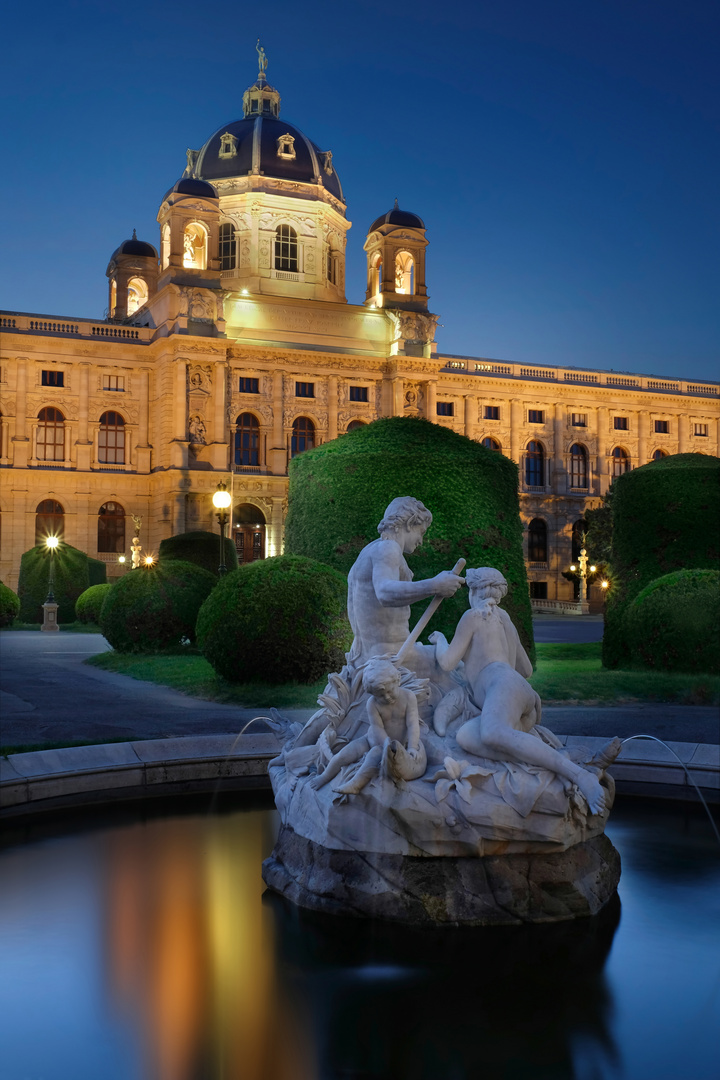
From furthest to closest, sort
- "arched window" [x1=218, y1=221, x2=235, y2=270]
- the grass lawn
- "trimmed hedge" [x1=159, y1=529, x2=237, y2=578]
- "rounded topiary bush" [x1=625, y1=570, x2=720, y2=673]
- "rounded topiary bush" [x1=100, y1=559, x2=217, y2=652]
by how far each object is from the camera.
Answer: "arched window" [x1=218, y1=221, x2=235, y2=270]
"trimmed hedge" [x1=159, y1=529, x2=237, y2=578]
"rounded topiary bush" [x1=100, y1=559, x2=217, y2=652]
"rounded topiary bush" [x1=625, y1=570, x2=720, y2=673]
the grass lawn

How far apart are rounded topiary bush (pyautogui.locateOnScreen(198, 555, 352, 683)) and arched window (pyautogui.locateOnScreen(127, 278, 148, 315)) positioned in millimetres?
47131

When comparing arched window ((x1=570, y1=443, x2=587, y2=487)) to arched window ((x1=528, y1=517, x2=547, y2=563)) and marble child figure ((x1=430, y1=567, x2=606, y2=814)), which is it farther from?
marble child figure ((x1=430, y1=567, x2=606, y2=814))

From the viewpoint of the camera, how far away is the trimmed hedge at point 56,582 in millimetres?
30750

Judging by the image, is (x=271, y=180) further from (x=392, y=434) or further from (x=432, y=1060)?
(x=432, y=1060)

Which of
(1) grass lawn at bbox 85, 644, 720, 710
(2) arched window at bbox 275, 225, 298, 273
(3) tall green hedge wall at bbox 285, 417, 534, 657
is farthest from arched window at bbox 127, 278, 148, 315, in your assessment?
(3) tall green hedge wall at bbox 285, 417, 534, 657

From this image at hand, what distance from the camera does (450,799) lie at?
4.45 meters

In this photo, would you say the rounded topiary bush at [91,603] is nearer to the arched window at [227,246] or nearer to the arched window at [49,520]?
the arched window at [49,520]

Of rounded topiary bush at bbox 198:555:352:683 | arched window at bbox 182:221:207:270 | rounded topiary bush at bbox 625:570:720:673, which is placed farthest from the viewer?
arched window at bbox 182:221:207:270

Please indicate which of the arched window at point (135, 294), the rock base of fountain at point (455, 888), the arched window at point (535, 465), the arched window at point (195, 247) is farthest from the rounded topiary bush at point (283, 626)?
the arched window at point (135, 294)

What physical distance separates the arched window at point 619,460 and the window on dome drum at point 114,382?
95.8 ft

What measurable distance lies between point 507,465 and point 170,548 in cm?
1279

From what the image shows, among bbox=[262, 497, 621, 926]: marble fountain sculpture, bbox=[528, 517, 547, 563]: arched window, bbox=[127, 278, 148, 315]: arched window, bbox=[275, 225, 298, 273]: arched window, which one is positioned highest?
bbox=[275, 225, 298, 273]: arched window

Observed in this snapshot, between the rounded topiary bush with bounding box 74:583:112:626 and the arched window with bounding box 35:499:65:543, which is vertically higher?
the arched window with bounding box 35:499:65:543

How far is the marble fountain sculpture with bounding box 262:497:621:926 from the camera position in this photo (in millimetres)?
4449
